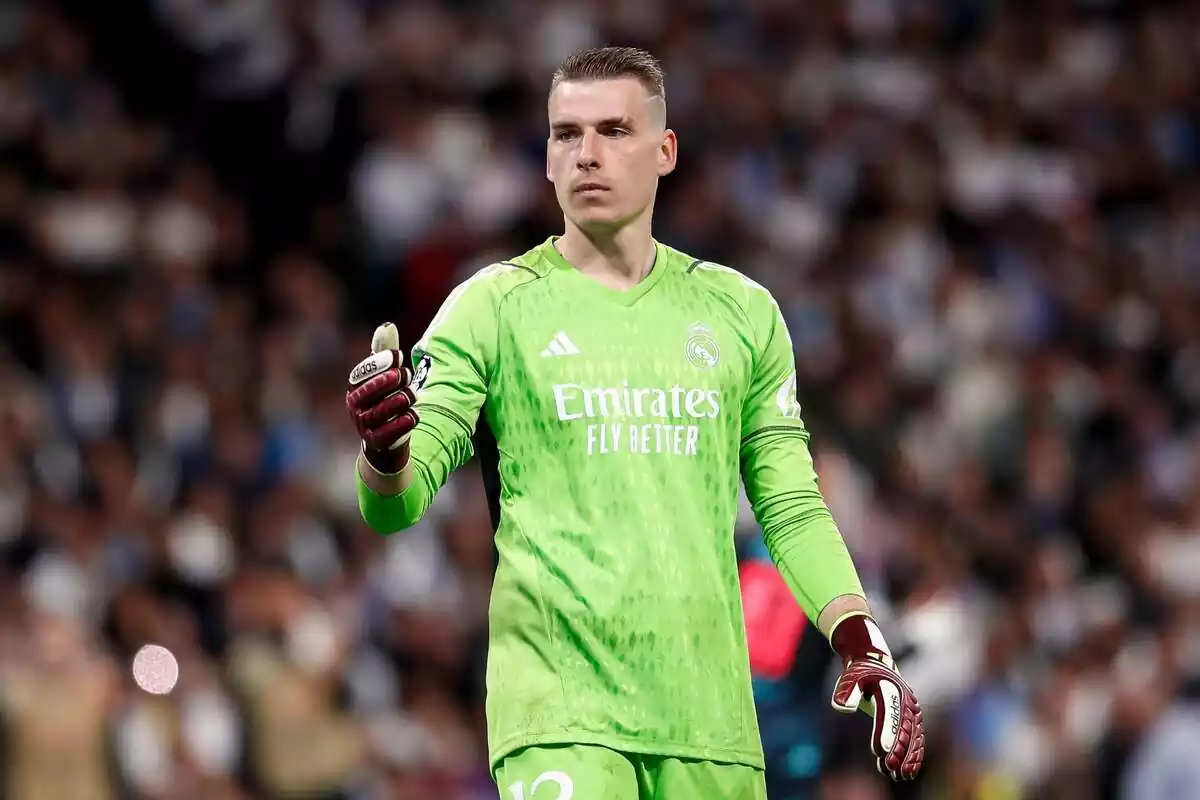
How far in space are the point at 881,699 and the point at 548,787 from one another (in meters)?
0.80

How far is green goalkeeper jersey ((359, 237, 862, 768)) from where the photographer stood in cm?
493

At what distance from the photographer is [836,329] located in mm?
14688

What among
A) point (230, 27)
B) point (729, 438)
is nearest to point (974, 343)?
point (230, 27)

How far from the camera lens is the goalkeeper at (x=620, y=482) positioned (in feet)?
16.0

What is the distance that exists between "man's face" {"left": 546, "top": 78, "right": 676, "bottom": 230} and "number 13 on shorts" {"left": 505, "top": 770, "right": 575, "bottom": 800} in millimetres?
1416

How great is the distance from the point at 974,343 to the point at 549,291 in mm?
10063

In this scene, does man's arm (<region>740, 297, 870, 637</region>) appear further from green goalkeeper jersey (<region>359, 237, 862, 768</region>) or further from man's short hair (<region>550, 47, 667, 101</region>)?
man's short hair (<region>550, 47, 667, 101</region>)

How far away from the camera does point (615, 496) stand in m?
5.01

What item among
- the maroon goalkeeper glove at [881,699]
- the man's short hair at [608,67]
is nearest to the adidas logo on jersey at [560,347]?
the man's short hair at [608,67]

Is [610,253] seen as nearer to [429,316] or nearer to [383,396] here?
[383,396]

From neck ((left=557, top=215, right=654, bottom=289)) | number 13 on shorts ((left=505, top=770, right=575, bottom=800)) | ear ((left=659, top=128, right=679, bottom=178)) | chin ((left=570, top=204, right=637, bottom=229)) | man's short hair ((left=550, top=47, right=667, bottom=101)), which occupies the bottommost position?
number 13 on shorts ((left=505, top=770, right=575, bottom=800))

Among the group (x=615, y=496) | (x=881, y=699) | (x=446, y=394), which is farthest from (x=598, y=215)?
(x=881, y=699)

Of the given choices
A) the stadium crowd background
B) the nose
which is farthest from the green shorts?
the stadium crowd background

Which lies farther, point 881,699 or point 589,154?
point 589,154
